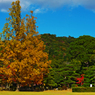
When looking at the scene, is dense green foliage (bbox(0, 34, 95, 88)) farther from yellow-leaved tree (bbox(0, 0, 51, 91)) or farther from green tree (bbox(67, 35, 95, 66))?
yellow-leaved tree (bbox(0, 0, 51, 91))

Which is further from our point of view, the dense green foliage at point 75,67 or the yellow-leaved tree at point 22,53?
the dense green foliage at point 75,67

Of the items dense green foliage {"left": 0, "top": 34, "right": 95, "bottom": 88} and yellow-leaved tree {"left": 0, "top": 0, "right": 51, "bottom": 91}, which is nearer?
yellow-leaved tree {"left": 0, "top": 0, "right": 51, "bottom": 91}

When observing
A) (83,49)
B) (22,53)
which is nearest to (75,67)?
(83,49)

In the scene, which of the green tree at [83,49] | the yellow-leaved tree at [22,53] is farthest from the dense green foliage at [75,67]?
the yellow-leaved tree at [22,53]

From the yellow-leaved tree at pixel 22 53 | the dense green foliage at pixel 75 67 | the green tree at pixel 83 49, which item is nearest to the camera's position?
the yellow-leaved tree at pixel 22 53

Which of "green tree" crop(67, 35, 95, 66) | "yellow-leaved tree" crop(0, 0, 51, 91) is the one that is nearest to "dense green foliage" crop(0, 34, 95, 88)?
"green tree" crop(67, 35, 95, 66)

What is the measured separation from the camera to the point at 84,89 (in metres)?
36.8

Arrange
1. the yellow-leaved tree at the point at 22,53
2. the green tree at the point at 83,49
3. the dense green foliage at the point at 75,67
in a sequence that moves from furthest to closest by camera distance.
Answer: the green tree at the point at 83,49 < the dense green foliage at the point at 75,67 < the yellow-leaved tree at the point at 22,53

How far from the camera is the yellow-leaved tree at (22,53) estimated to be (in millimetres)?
32750

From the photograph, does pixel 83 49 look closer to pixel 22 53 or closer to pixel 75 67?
pixel 75 67

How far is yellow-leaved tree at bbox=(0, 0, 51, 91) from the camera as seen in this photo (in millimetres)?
32750

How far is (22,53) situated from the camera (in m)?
32.8

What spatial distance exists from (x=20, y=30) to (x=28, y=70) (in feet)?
25.0

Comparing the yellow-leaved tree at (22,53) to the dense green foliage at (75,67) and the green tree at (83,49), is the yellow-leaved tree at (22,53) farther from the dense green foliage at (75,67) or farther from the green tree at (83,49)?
the green tree at (83,49)
